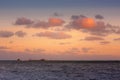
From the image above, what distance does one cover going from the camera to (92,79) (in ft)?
285

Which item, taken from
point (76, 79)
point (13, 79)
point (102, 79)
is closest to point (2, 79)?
point (13, 79)

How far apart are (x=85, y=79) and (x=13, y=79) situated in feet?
64.0

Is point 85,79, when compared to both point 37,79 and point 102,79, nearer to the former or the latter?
point 102,79

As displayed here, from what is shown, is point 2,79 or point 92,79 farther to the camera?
point 92,79

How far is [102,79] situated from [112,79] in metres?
2.64

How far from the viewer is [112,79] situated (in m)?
86.3

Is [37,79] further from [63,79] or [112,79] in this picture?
[112,79]

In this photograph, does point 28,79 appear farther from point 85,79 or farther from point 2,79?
point 85,79

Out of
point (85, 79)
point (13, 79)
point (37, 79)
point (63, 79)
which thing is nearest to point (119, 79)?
point (85, 79)

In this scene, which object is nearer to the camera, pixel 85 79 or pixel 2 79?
pixel 2 79

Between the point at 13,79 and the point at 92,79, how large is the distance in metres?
21.4

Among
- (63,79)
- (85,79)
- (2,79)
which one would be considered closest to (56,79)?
(63,79)

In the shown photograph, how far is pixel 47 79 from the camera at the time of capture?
83.3 metres

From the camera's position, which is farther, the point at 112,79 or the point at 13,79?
the point at 112,79
